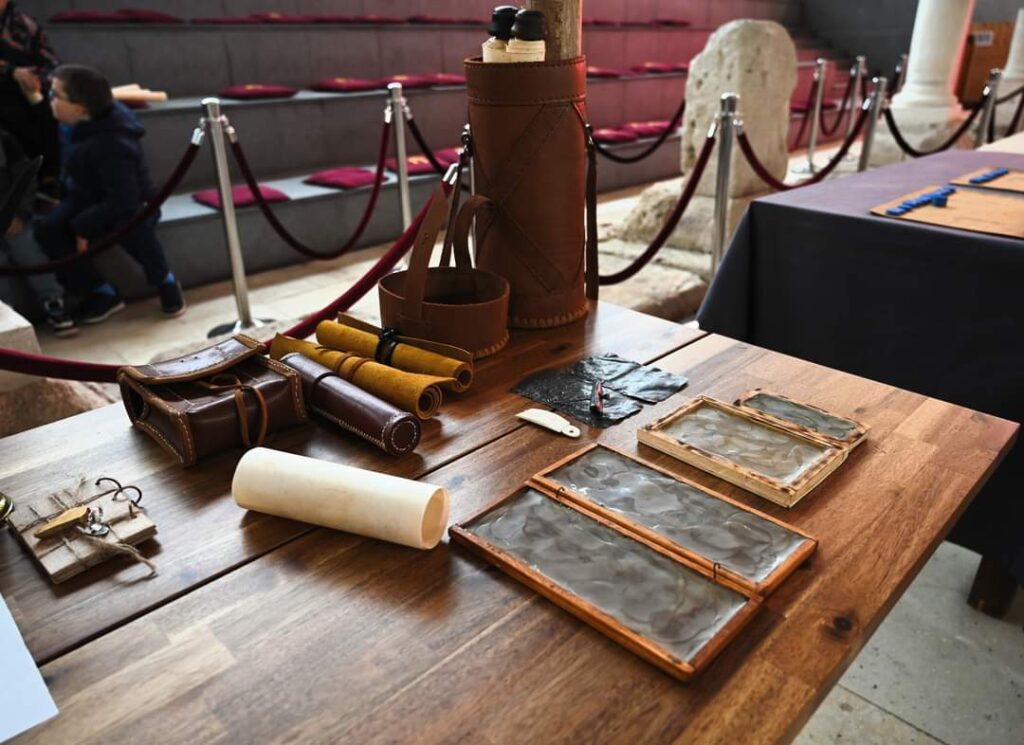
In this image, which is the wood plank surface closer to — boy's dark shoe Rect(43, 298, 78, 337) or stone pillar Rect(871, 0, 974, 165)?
boy's dark shoe Rect(43, 298, 78, 337)

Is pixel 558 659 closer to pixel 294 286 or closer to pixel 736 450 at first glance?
pixel 736 450

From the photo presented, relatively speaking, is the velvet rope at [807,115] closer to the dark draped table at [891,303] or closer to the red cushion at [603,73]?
the red cushion at [603,73]

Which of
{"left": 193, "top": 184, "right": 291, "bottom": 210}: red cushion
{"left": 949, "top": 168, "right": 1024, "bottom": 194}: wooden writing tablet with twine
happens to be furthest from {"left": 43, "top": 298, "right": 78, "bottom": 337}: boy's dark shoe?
{"left": 949, "top": 168, "right": 1024, "bottom": 194}: wooden writing tablet with twine

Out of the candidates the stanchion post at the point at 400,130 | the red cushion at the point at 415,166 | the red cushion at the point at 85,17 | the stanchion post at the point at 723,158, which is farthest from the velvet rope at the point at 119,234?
the red cushion at the point at 85,17

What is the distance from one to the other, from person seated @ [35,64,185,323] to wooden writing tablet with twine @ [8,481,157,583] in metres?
2.86

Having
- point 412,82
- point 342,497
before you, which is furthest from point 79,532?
point 412,82

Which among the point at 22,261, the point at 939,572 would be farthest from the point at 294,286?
the point at 939,572

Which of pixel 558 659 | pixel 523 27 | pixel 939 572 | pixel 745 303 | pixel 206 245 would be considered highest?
pixel 523 27

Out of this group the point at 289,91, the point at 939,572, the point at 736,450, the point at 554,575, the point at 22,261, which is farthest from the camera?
the point at 289,91

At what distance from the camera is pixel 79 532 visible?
0.94 meters

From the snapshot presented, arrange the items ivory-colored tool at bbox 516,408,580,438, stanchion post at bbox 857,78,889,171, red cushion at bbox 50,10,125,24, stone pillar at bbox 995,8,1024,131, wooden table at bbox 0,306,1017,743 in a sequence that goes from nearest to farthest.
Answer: wooden table at bbox 0,306,1017,743 < ivory-colored tool at bbox 516,408,580,438 < red cushion at bbox 50,10,125,24 < stanchion post at bbox 857,78,889,171 < stone pillar at bbox 995,8,1024,131

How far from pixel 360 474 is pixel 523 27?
94 cm

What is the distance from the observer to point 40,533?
93 centimetres

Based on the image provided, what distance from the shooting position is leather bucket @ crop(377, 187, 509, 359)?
1356mm
